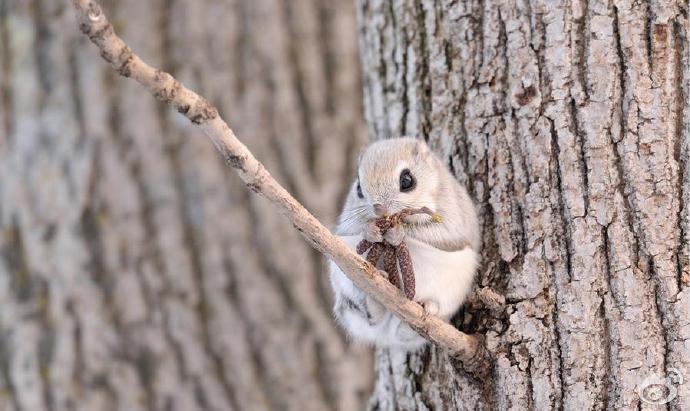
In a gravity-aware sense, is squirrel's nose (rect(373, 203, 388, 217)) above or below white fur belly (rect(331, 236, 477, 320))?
above

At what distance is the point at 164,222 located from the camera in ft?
10.3

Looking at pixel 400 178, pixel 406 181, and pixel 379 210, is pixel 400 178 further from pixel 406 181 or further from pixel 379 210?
pixel 379 210

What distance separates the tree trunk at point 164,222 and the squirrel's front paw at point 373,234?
5.10 ft

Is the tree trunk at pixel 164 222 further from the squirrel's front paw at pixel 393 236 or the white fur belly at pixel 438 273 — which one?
the squirrel's front paw at pixel 393 236

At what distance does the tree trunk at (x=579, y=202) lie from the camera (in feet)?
5.52

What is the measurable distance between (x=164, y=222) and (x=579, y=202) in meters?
1.79

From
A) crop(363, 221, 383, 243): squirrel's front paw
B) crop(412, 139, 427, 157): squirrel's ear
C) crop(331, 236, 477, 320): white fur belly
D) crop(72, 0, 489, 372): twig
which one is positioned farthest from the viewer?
crop(412, 139, 427, 157): squirrel's ear

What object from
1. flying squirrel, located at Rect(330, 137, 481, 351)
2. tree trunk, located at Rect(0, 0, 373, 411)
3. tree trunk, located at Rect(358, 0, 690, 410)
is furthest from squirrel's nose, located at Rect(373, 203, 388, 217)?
tree trunk, located at Rect(0, 0, 373, 411)

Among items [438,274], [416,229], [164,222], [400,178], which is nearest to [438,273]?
[438,274]

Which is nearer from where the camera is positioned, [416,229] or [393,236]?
[393,236]

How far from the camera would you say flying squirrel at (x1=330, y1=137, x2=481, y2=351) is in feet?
5.68

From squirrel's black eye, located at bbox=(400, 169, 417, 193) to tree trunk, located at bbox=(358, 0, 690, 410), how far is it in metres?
0.20

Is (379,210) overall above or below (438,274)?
above

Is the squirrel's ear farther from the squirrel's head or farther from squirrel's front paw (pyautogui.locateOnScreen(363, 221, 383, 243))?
squirrel's front paw (pyautogui.locateOnScreen(363, 221, 383, 243))
